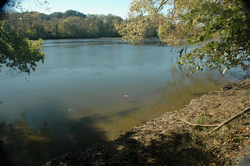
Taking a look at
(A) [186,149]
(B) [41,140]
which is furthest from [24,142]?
(A) [186,149]

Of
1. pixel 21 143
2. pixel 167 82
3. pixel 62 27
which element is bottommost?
pixel 21 143

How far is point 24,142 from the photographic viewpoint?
6.18 m

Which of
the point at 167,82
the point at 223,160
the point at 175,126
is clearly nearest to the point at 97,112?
the point at 175,126

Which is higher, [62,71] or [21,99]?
[62,71]

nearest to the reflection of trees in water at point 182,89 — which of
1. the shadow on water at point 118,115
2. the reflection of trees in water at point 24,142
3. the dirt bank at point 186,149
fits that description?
the shadow on water at point 118,115

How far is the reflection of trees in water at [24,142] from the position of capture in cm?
535

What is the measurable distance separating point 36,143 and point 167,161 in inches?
203

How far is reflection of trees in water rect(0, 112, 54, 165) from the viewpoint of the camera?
211 inches

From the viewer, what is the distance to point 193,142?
12.5 feet

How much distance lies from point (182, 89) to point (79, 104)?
23.1 ft

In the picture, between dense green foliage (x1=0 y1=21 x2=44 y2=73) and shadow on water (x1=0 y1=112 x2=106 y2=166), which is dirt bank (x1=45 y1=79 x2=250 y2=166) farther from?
dense green foliage (x1=0 y1=21 x2=44 y2=73)

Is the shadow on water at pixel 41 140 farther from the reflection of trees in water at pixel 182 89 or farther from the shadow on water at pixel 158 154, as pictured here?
the reflection of trees in water at pixel 182 89

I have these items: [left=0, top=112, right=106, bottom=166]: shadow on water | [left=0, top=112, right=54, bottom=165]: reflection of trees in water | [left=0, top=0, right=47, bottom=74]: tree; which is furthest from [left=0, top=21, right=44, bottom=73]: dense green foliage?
[left=0, top=112, right=106, bottom=166]: shadow on water

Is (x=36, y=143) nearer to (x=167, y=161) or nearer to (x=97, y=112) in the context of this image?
(x=97, y=112)
